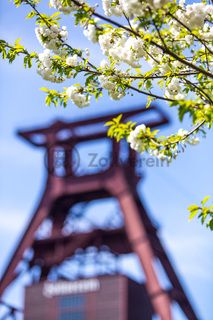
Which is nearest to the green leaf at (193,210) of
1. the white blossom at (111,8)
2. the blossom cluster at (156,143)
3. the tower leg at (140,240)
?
the blossom cluster at (156,143)

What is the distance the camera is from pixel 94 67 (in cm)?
611

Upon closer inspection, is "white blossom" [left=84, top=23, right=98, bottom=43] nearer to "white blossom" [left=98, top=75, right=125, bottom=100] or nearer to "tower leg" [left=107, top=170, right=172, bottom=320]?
"white blossom" [left=98, top=75, right=125, bottom=100]

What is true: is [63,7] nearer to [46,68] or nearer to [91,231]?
[46,68]

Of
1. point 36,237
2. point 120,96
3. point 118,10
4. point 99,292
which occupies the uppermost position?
point 118,10

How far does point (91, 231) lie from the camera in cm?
3275

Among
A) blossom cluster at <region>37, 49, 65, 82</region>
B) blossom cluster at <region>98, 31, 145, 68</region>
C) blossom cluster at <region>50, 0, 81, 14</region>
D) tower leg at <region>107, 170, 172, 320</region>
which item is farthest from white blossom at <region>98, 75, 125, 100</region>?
tower leg at <region>107, 170, 172, 320</region>

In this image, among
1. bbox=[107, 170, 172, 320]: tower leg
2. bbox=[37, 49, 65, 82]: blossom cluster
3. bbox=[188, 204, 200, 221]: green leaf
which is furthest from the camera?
bbox=[107, 170, 172, 320]: tower leg

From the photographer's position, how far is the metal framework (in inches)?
1225

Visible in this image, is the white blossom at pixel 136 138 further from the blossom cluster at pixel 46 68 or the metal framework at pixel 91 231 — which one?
the metal framework at pixel 91 231

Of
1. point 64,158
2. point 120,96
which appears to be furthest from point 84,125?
point 120,96

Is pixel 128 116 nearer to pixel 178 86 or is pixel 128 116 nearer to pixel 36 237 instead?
pixel 36 237

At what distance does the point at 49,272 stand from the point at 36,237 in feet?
6.93

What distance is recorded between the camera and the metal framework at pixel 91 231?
102 ft

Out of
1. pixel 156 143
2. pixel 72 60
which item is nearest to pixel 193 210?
pixel 156 143
